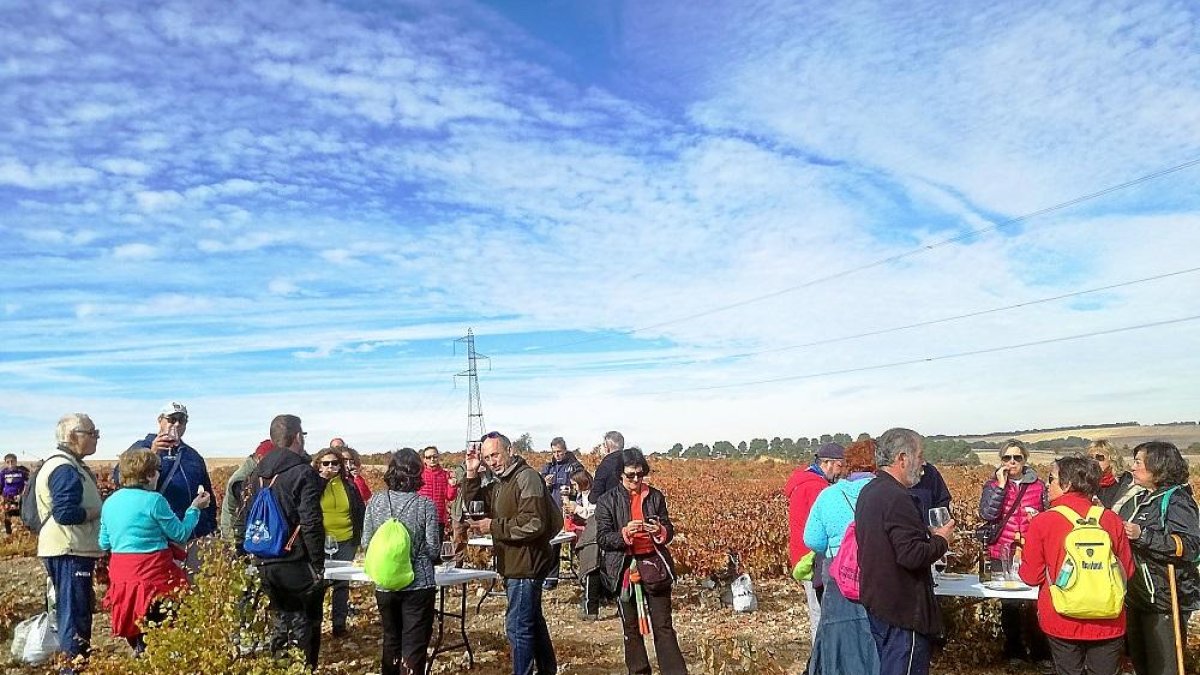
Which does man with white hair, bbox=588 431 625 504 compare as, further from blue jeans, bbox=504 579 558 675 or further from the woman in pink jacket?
the woman in pink jacket

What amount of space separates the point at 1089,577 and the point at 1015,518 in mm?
2655

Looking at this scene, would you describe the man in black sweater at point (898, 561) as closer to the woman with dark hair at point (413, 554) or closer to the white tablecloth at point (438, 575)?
the woman with dark hair at point (413, 554)

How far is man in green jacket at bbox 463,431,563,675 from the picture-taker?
18.2 ft

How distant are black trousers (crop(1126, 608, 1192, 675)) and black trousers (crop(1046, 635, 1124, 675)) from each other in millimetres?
639

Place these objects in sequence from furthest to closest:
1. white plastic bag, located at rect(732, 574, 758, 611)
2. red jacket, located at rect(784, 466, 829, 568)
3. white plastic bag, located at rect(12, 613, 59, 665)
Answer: white plastic bag, located at rect(732, 574, 758, 611), white plastic bag, located at rect(12, 613, 59, 665), red jacket, located at rect(784, 466, 829, 568)

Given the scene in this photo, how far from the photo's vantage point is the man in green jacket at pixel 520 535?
5.54 meters

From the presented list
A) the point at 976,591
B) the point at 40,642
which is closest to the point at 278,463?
the point at 40,642

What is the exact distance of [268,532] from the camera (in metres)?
5.51

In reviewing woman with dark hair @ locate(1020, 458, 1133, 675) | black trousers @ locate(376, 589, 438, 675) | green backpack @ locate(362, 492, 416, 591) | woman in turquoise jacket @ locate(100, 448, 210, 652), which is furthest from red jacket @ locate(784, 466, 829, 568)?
woman in turquoise jacket @ locate(100, 448, 210, 652)

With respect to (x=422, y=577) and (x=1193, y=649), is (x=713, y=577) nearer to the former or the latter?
(x=1193, y=649)

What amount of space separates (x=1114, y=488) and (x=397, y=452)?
5225 mm

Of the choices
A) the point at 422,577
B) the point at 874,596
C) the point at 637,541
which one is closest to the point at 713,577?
the point at 637,541

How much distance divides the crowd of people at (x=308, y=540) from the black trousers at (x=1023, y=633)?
2912 millimetres

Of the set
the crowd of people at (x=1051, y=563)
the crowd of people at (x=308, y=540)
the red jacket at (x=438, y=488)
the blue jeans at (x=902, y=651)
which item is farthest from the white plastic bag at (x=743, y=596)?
the blue jeans at (x=902, y=651)
